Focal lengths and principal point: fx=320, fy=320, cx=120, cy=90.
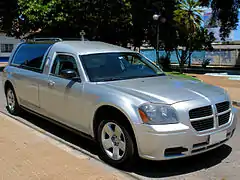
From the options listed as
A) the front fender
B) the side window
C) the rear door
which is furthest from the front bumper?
the rear door

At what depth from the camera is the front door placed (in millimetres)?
5188

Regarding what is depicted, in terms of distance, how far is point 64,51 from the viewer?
5.87 m

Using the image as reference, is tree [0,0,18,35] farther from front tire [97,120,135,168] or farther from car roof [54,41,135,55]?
front tire [97,120,135,168]

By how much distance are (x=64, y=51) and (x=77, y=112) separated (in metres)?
1.32

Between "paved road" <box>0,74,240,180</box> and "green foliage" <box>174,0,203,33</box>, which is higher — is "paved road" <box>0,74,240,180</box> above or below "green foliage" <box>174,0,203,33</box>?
below

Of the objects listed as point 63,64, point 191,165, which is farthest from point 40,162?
point 191,165

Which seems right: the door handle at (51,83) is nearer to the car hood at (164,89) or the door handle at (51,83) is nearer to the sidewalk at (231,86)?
the car hood at (164,89)

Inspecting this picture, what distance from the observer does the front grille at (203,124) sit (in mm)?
4137

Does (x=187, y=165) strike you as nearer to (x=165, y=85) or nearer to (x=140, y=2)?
(x=165, y=85)

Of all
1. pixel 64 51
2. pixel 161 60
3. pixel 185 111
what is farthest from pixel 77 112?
pixel 161 60

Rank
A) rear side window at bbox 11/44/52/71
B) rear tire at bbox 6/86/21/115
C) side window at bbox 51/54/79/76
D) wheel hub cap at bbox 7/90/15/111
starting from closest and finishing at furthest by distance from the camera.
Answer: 1. side window at bbox 51/54/79/76
2. rear side window at bbox 11/44/52/71
3. rear tire at bbox 6/86/21/115
4. wheel hub cap at bbox 7/90/15/111

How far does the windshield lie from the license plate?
1.69 meters

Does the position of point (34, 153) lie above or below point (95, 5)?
below

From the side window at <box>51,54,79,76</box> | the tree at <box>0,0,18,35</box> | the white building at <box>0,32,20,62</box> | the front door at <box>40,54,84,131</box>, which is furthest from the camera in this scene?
the white building at <box>0,32,20,62</box>
